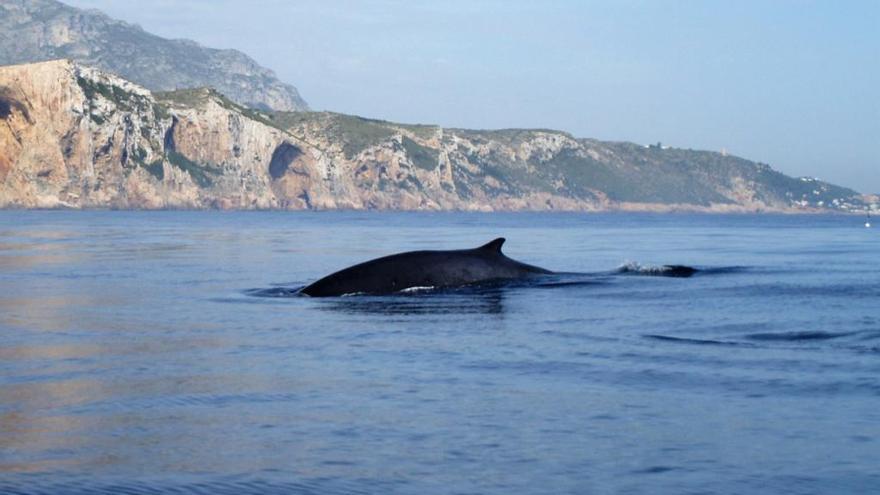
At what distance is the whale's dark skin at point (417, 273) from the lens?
23.1 meters

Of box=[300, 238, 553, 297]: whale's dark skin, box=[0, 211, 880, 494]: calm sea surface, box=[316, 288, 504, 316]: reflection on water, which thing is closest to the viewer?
box=[0, 211, 880, 494]: calm sea surface

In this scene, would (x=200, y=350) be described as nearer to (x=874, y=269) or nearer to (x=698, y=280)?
(x=698, y=280)

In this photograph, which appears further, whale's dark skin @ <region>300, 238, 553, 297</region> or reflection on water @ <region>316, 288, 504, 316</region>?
whale's dark skin @ <region>300, 238, 553, 297</region>

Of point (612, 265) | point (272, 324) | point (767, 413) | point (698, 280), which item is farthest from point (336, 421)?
point (612, 265)

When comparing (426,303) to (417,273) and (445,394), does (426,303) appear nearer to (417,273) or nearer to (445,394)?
(417,273)

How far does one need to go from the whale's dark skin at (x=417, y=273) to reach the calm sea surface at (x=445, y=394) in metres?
0.95

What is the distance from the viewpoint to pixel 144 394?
454 inches

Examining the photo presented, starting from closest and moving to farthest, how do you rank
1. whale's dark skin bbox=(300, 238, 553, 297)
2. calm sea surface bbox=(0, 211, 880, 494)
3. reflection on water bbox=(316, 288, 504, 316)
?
1. calm sea surface bbox=(0, 211, 880, 494)
2. reflection on water bbox=(316, 288, 504, 316)
3. whale's dark skin bbox=(300, 238, 553, 297)

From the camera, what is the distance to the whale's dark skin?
23.1 m

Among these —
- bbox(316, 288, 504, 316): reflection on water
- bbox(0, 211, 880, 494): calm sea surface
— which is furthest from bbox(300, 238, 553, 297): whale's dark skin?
bbox(0, 211, 880, 494): calm sea surface

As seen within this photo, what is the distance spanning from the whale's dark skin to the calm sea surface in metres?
0.95

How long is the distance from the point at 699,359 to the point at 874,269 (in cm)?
2073

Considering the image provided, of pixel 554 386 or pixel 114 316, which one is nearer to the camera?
pixel 554 386

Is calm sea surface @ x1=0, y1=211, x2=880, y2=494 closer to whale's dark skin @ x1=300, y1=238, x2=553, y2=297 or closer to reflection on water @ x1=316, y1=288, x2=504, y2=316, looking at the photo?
reflection on water @ x1=316, y1=288, x2=504, y2=316
